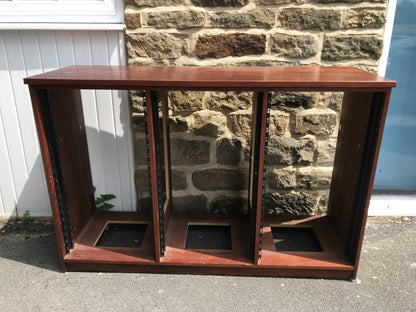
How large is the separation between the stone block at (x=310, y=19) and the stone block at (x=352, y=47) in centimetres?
9

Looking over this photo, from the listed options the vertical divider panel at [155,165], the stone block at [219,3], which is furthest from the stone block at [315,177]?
the stone block at [219,3]

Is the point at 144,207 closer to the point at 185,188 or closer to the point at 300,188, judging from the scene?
the point at 185,188

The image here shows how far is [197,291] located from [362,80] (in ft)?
5.07

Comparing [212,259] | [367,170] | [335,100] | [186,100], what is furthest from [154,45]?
[367,170]

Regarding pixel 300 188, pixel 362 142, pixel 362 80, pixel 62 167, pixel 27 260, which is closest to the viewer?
pixel 362 80

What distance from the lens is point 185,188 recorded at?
2.89m

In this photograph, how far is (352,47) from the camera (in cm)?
251

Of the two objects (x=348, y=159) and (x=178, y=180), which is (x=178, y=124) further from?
(x=348, y=159)

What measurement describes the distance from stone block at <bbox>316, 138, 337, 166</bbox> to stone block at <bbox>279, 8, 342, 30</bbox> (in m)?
0.84

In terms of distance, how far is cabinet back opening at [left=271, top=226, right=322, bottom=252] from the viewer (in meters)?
2.52

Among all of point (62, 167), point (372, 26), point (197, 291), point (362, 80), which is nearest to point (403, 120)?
point (372, 26)

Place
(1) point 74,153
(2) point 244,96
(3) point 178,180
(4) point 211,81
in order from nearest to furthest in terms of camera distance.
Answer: (4) point 211,81, (1) point 74,153, (2) point 244,96, (3) point 178,180

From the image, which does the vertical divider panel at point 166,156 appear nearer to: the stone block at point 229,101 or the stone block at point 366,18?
the stone block at point 229,101

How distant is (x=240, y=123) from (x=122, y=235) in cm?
125
